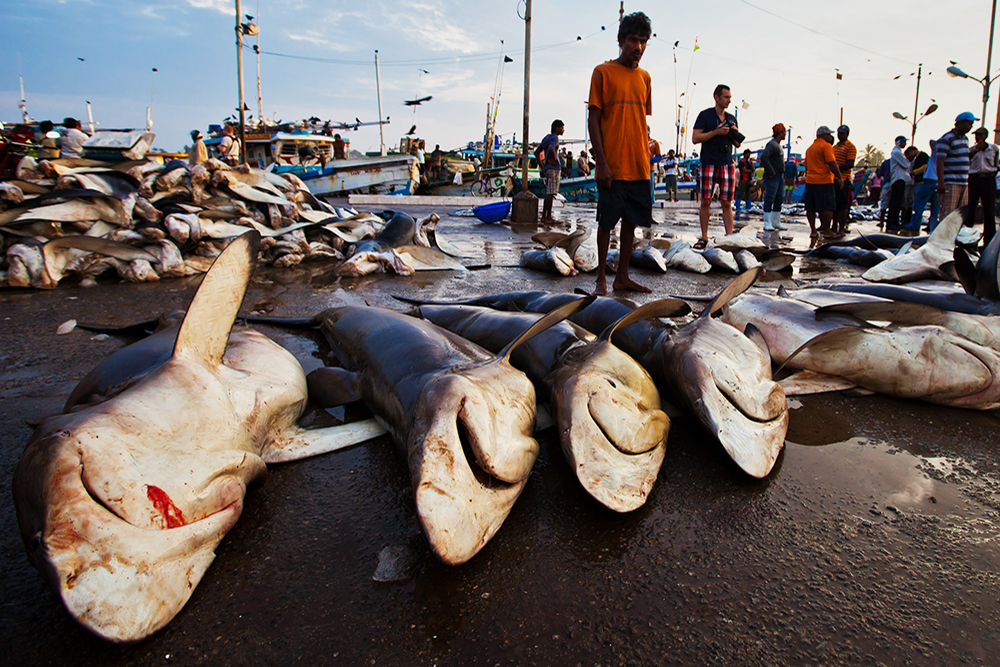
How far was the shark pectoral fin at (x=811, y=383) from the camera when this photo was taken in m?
2.67

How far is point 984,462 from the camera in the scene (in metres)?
Answer: 2.08

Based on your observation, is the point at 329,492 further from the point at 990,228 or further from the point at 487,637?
the point at 990,228

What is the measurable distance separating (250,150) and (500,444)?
32775mm

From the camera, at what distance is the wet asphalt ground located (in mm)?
1258

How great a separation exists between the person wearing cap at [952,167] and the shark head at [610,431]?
1052cm

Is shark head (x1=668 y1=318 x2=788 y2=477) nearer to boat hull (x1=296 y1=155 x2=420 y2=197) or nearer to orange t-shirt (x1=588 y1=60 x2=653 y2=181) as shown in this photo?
orange t-shirt (x1=588 y1=60 x2=653 y2=181)

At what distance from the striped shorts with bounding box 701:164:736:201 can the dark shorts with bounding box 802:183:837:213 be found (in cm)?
318

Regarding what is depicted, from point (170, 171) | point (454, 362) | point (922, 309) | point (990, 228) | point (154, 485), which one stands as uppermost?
point (170, 171)

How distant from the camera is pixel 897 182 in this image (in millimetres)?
12492

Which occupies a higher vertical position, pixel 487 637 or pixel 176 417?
pixel 176 417

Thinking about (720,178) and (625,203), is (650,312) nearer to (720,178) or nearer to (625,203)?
(625,203)

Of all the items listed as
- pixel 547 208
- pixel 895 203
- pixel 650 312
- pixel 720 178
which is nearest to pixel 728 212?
pixel 720 178

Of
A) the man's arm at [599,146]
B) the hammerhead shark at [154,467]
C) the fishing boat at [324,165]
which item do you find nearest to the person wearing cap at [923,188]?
the man's arm at [599,146]

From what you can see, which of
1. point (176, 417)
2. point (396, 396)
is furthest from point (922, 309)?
point (176, 417)
